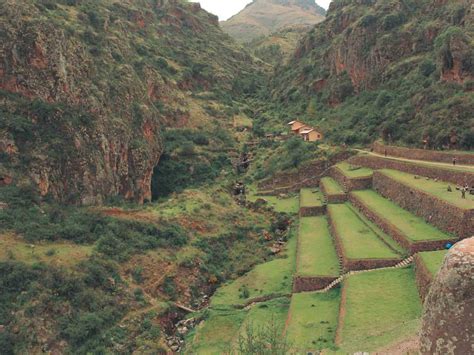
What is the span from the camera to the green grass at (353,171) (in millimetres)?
35037

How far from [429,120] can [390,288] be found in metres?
21.0

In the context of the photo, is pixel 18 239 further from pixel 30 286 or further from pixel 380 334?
pixel 380 334

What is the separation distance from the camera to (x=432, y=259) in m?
17.6

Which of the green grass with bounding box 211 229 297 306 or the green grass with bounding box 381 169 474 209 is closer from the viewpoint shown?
the green grass with bounding box 381 169 474 209

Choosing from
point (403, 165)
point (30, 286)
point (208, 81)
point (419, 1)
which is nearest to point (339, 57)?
point (419, 1)

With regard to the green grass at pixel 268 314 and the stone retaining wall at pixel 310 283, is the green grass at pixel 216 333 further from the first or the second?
the stone retaining wall at pixel 310 283

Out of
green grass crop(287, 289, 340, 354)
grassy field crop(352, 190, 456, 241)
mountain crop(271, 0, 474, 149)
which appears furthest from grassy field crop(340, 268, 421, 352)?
mountain crop(271, 0, 474, 149)

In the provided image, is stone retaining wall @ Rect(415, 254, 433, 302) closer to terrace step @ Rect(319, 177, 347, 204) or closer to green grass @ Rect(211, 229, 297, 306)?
green grass @ Rect(211, 229, 297, 306)

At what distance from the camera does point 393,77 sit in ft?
161

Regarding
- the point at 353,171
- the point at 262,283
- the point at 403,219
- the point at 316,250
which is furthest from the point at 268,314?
the point at 353,171

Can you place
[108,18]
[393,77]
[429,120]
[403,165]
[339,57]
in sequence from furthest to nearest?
[339,57] → [108,18] → [393,77] → [429,120] → [403,165]

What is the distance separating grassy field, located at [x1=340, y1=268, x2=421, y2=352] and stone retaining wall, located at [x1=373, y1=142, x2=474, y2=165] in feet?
39.2

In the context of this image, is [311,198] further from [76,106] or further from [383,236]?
[76,106]

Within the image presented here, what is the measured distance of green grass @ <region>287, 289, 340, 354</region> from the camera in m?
15.8
